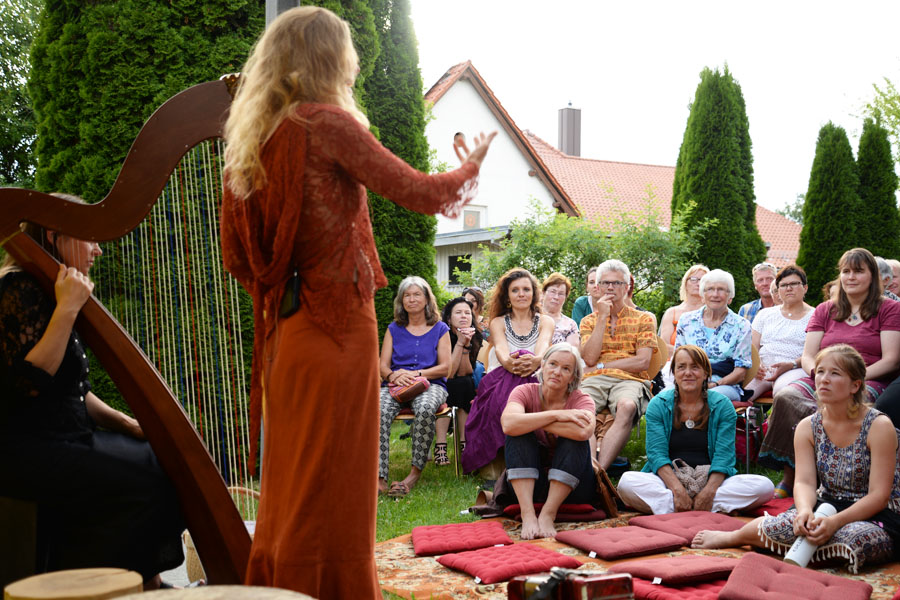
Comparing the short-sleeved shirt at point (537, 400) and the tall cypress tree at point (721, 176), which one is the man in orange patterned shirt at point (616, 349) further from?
the tall cypress tree at point (721, 176)

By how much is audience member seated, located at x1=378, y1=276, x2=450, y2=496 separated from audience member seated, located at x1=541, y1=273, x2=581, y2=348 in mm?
896

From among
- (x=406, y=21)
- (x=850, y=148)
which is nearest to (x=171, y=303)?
(x=406, y=21)

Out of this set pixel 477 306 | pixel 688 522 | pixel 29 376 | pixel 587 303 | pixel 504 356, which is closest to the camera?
pixel 29 376

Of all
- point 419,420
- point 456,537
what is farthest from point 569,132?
point 456,537

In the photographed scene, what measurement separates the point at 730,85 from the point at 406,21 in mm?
7219

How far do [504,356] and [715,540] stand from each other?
7.00 ft

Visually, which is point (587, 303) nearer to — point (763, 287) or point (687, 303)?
point (687, 303)

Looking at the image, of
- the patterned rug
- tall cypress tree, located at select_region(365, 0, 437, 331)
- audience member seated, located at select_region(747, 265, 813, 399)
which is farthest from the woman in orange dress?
tall cypress tree, located at select_region(365, 0, 437, 331)

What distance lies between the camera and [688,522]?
4.61 metres

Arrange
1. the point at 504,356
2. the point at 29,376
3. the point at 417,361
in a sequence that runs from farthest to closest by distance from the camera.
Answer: the point at 417,361, the point at 504,356, the point at 29,376

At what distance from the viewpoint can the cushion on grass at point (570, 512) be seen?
4980 mm

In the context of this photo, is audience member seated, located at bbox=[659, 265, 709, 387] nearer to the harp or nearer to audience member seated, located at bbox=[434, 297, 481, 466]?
audience member seated, located at bbox=[434, 297, 481, 466]

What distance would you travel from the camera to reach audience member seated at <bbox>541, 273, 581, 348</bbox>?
6398mm

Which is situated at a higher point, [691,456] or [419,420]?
[419,420]
